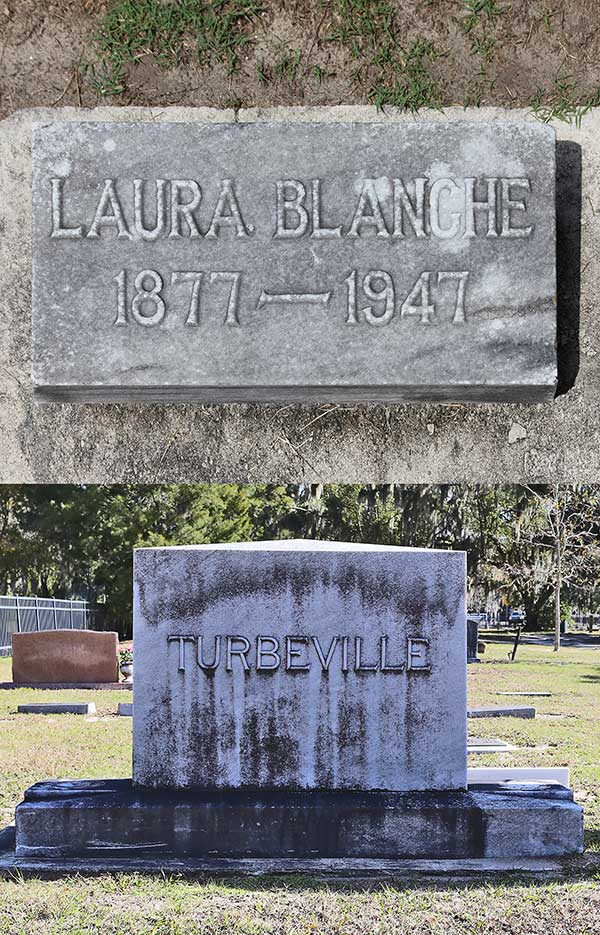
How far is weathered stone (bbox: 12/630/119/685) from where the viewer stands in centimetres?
1645

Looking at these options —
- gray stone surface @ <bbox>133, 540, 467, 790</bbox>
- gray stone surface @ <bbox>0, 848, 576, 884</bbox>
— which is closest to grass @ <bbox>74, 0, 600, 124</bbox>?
gray stone surface @ <bbox>133, 540, 467, 790</bbox>

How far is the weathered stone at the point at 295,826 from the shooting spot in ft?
17.8

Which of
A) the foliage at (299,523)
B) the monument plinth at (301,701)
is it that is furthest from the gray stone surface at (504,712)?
the foliage at (299,523)

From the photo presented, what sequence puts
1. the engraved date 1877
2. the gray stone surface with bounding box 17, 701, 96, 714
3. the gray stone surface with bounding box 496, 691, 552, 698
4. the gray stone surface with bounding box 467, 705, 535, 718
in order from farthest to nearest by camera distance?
the gray stone surface with bounding box 496, 691, 552, 698, the gray stone surface with bounding box 17, 701, 96, 714, the gray stone surface with bounding box 467, 705, 535, 718, the engraved date 1877

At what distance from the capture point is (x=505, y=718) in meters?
12.1

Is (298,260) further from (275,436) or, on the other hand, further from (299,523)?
(299,523)

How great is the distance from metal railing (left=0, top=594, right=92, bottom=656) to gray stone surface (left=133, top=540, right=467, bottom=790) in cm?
1587

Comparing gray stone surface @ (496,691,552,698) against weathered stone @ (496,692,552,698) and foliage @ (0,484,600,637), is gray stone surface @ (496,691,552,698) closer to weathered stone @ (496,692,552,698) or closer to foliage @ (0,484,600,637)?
weathered stone @ (496,692,552,698)

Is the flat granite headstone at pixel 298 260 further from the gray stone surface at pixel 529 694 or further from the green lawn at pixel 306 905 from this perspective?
the gray stone surface at pixel 529 694

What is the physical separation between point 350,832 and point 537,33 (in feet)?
12.0

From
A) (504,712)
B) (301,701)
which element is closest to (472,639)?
(504,712)

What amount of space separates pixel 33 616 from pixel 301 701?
746 inches

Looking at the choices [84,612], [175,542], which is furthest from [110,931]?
[84,612]

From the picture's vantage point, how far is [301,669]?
585cm
